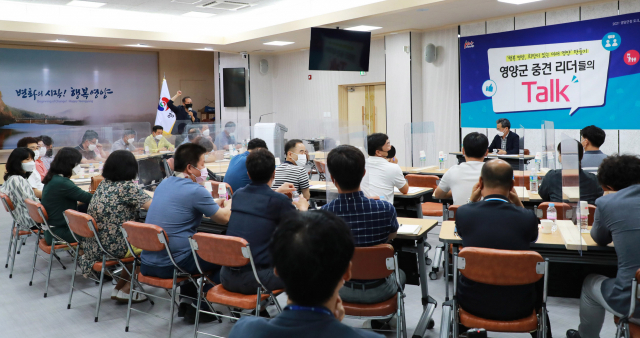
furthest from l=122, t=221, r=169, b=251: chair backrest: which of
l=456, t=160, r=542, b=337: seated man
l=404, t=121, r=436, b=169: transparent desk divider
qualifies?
l=404, t=121, r=436, b=169: transparent desk divider

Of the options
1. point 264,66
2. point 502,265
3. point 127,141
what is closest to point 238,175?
point 502,265

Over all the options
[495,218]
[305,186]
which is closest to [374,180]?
[305,186]

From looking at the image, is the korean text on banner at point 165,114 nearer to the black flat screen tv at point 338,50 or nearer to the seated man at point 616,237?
the black flat screen tv at point 338,50

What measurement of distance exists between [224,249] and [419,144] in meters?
6.48

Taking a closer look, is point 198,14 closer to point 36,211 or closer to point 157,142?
point 157,142

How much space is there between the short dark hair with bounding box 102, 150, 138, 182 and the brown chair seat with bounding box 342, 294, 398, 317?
2.10 meters

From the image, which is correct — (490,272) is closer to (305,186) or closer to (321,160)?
(305,186)

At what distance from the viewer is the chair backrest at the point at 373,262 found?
2.68 meters

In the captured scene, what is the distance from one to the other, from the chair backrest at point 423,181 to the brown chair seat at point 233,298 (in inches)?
113

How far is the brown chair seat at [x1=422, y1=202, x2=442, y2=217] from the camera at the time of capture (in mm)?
5227

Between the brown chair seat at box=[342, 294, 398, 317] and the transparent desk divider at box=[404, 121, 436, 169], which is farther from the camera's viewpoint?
the transparent desk divider at box=[404, 121, 436, 169]

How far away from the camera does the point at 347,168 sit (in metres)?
2.86

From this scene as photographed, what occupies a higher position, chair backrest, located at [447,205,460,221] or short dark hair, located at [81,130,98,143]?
short dark hair, located at [81,130,98,143]

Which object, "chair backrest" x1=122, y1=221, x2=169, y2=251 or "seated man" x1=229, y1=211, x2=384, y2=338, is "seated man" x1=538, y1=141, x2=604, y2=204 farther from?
"seated man" x1=229, y1=211, x2=384, y2=338
